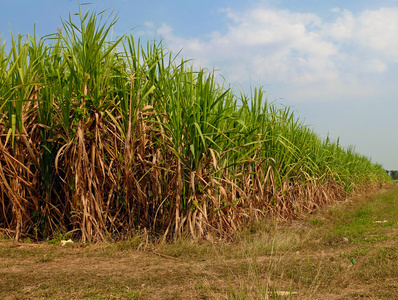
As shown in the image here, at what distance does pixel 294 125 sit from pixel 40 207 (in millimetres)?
4707

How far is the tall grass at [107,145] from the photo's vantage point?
4246mm

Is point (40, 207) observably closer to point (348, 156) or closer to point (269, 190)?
point (269, 190)

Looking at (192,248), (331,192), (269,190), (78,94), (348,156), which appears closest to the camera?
(192,248)

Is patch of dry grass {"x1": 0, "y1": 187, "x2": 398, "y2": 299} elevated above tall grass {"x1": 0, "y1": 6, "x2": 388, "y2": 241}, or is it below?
below

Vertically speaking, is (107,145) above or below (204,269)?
above

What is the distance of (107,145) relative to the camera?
4410 mm

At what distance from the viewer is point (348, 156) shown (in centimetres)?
1290

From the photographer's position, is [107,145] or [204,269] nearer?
[204,269]

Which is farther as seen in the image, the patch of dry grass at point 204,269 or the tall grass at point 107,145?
the tall grass at point 107,145

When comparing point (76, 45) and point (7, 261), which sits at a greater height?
point (76, 45)

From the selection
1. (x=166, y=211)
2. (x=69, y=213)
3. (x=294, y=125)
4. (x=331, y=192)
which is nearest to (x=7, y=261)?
(x=69, y=213)

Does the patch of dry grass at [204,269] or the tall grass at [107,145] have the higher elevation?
the tall grass at [107,145]

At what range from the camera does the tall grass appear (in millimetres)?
4246

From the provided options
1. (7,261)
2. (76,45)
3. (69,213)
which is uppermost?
(76,45)
